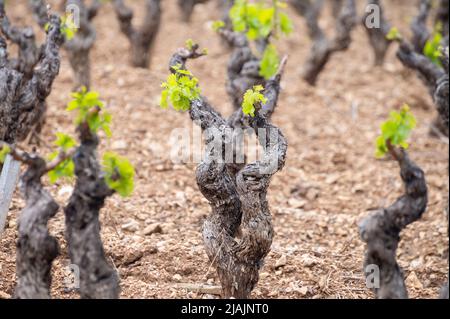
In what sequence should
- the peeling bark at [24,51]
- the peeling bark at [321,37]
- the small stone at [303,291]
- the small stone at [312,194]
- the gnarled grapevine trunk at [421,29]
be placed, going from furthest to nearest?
the peeling bark at [321,37] < the gnarled grapevine trunk at [421,29] < the small stone at [312,194] < the peeling bark at [24,51] < the small stone at [303,291]

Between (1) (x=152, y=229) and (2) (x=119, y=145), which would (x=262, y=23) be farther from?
(1) (x=152, y=229)

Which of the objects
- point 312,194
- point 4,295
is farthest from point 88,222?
point 312,194

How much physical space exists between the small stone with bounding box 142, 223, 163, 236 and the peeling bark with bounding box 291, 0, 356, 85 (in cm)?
502

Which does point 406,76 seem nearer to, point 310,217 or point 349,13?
point 349,13

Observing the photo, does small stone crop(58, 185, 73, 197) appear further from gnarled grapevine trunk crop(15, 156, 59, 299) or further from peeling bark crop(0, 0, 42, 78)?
gnarled grapevine trunk crop(15, 156, 59, 299)

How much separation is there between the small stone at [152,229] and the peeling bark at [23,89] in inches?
51.2

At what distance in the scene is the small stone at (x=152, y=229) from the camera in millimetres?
6270

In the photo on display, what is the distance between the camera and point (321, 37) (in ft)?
35.8

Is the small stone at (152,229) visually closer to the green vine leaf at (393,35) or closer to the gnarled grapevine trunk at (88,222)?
the gnarled grapevine trunk at (88,222)

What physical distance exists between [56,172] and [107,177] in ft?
0.98

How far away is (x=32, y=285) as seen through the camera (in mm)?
4320

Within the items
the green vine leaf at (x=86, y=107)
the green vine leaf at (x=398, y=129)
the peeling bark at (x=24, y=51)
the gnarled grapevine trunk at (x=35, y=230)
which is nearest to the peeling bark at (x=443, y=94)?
the green vine leaf at (x=398, y=129)

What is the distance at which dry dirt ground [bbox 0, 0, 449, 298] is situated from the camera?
18.5 ft

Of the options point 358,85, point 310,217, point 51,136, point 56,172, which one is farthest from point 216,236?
point 358,85
